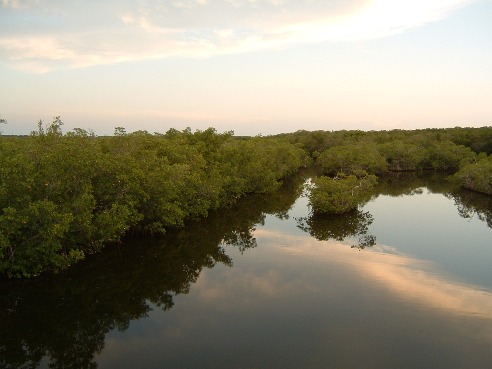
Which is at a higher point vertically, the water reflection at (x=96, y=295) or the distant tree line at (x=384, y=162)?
the distant tree line at (x=384, y=162)

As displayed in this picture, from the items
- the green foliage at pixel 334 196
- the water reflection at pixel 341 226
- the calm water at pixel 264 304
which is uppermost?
the green foliage at pixel 334 196

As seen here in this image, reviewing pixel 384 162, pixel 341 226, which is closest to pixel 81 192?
pixel 341 226

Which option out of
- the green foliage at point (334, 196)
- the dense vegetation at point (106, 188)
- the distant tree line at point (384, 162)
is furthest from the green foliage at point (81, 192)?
the distant tree line at point (384, 162)

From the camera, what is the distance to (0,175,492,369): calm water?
13305mm

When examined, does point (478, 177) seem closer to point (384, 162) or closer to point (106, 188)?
point (384, 162)

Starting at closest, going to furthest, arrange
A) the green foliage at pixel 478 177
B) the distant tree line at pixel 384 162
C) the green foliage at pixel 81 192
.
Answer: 1. the green foliage at pixel 81 192
2. the distant tree line at pixel 384 162
3. the green foliage at pixel 478 177

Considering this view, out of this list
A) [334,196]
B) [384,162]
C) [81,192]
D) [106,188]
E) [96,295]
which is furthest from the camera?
[384,162]

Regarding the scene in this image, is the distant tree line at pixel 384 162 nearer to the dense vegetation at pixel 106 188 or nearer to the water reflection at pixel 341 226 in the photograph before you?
the dense vegetation at pixel 106 188

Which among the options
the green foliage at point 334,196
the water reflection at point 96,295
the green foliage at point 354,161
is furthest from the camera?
the green foliage at point 354,161

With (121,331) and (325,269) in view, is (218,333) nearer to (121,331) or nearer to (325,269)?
(121,331)

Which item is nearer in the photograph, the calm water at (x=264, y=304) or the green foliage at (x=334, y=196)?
the calm water at (x=264, y=304)

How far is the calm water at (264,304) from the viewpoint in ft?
43.7

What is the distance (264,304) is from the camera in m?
17.0

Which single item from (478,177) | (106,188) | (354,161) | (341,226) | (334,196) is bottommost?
(341,226)
